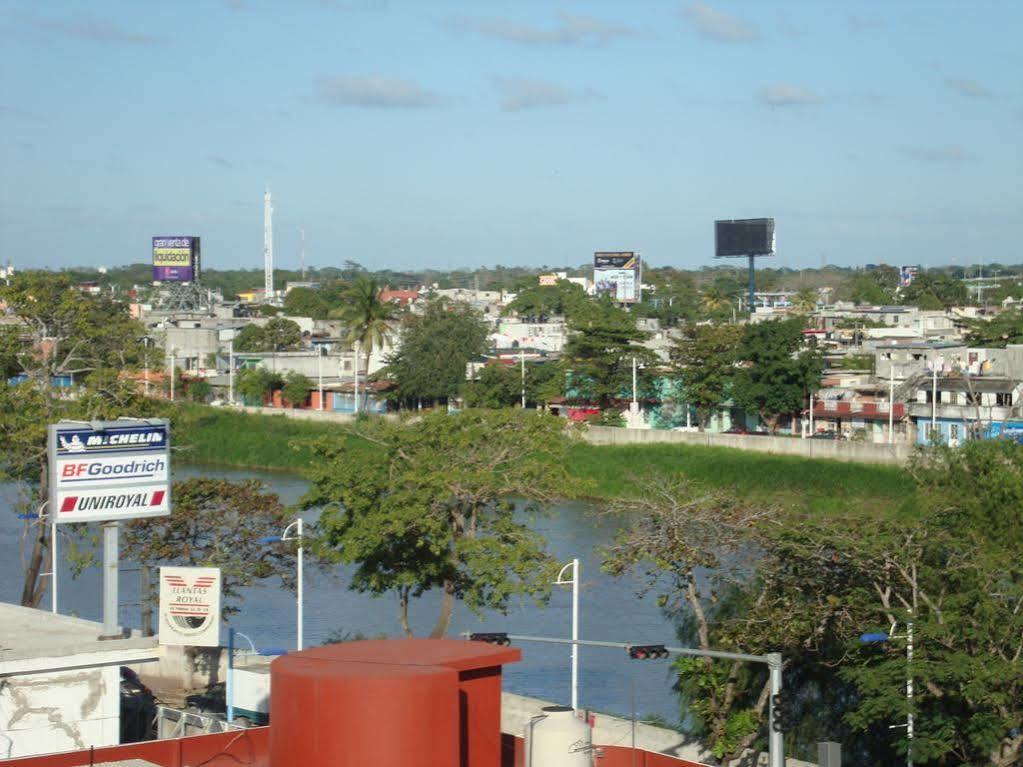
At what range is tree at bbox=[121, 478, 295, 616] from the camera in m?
29.1

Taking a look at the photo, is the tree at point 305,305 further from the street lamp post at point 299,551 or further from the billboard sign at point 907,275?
the street lamp post at point 299,551

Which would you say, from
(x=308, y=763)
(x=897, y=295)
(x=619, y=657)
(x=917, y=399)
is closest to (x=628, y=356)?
(x=917, y=399)

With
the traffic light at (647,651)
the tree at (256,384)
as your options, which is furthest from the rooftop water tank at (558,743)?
the tree at (256,384)

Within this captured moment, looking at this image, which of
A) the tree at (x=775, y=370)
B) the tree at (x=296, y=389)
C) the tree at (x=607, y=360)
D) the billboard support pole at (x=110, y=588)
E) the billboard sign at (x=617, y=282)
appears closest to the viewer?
the billboard support pole at (x=110, y=588)

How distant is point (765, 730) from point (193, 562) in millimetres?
12551

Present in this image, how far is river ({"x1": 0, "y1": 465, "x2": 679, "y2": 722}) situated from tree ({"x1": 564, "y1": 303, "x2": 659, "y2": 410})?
85.2 ft

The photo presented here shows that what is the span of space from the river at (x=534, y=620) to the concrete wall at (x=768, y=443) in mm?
15785

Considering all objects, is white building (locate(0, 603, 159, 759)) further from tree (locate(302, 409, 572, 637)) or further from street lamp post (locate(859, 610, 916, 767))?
street lamp post (locate(859, 610, 916, 767))

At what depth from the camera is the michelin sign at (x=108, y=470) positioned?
18406 millimetres

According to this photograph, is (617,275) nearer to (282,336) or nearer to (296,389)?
(282,336)

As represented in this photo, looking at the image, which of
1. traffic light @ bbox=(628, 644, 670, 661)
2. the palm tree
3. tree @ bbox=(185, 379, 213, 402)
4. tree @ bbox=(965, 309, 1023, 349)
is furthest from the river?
tree @ bbox=(965, 309, 1023, 349)

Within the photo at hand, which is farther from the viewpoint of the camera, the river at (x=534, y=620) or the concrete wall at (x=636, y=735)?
the river at (x=534, y=620)

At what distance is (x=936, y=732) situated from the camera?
18.8 metres

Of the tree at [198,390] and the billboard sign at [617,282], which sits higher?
the billboard sign at [617,282]
